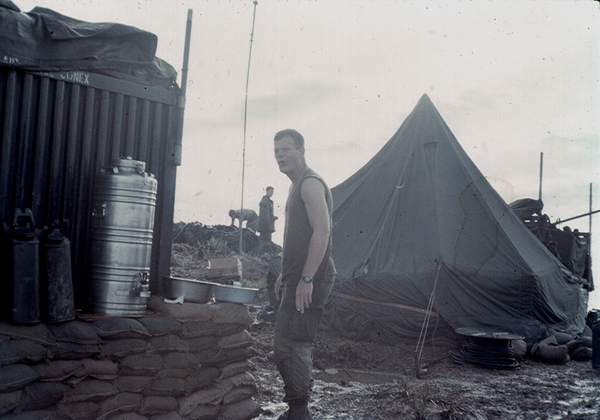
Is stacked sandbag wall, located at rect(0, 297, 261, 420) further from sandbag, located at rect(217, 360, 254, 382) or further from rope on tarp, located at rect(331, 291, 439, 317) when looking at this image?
rope on tarp, located at rect(331, 291, 439, 317)

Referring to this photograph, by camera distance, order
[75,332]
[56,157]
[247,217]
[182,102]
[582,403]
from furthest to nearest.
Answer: [247,217]
[582,403]
[182,102]
[56,157]
[75,332]

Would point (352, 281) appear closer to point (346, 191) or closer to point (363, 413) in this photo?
point (346, 191)

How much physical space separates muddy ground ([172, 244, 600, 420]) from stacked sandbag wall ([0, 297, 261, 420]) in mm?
761

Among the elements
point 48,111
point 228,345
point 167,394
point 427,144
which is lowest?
point 167,394

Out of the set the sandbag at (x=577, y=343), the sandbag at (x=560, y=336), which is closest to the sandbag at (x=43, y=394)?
the sandbag at (x=560, y=336)

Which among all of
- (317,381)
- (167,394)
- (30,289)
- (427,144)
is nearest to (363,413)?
(317,381)

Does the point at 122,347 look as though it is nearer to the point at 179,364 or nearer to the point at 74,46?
the point at 179,364

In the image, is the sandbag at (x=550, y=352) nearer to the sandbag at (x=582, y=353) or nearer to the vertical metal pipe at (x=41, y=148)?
the sandbag at (x=582, y=353)

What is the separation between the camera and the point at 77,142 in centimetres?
372

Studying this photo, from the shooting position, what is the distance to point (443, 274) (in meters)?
7.40

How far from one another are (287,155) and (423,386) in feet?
9.93

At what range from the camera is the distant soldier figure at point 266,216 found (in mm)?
14629

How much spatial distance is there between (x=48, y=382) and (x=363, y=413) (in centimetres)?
262

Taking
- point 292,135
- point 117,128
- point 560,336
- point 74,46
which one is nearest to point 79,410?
point 117,128
